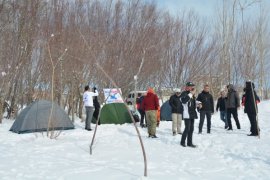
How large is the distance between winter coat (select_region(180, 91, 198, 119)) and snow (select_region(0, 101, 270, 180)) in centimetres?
82

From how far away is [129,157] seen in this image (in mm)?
7945

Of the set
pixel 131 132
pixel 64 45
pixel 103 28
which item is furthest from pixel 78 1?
pixel 131 132

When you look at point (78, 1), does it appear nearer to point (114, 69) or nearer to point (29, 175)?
point (114, 69)

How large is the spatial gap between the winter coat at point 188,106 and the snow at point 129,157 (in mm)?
821

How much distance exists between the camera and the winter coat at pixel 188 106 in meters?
9.42

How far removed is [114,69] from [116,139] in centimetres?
904

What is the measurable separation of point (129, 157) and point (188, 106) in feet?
7.77

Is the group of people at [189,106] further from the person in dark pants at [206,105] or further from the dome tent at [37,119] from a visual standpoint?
the dome tent at [37,119]

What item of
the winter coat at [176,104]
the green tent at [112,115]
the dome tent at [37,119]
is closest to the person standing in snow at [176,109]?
the winter coat at [176,104]

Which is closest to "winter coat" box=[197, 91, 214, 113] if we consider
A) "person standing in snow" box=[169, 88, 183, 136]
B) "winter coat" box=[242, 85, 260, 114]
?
"person standing in snow" box=[169, 88, 183, 136]

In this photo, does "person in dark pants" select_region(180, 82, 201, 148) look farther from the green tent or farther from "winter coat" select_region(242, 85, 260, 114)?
the green tent

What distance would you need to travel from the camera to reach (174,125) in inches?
471

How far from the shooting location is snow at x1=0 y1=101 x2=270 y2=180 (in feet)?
20.7

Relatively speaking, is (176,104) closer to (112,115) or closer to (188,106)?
(188,106)
